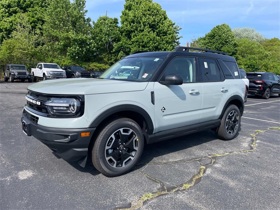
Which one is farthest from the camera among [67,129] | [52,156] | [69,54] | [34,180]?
[69,54]

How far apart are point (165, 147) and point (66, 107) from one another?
7.83 feet

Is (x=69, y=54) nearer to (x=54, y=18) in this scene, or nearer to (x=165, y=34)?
(x=54, y=18)

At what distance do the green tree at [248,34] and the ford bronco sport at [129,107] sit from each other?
2448 inches

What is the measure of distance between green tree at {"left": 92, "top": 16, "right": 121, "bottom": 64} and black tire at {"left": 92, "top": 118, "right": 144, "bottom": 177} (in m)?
26.9

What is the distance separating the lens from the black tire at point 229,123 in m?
5.20

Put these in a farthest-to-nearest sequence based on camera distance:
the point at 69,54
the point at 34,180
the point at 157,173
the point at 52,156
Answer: the point at 69,54, the point at 52,156, the point at 157,173, the point at 34,180

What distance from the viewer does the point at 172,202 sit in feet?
9.45

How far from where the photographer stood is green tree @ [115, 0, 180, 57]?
28.3 metres

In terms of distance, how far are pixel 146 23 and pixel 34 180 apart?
27.9 meters

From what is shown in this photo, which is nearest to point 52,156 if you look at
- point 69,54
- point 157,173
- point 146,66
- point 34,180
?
point 34,180

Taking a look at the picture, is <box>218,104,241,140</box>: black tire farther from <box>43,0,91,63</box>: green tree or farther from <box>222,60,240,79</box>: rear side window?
<box>43,0,91,63</box>: green tree

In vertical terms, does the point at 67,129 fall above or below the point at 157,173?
above

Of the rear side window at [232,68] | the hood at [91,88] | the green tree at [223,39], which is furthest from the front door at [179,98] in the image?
the green tree at [223,39]

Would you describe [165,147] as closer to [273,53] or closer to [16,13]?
[16,13]
